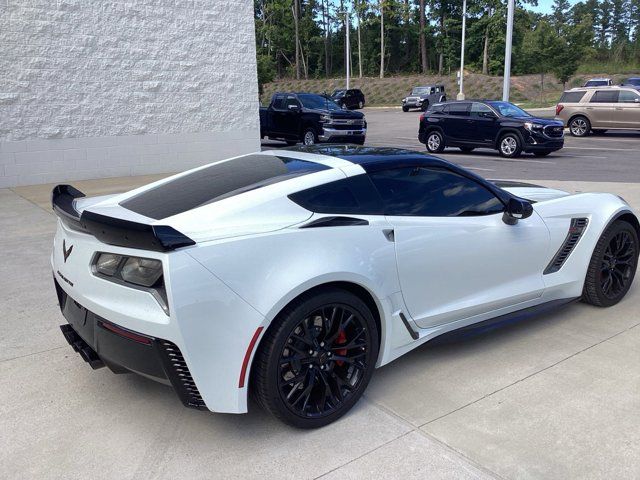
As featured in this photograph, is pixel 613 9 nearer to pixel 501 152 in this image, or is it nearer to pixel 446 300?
pixel 501 152

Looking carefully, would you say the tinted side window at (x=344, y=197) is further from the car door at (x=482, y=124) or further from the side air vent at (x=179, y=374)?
the car door at (x=482, y=124)

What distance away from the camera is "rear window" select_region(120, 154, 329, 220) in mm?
3285

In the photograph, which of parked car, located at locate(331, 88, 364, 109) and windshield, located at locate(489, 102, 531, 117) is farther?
parked car, located at locate(331, 88, 364, 109)

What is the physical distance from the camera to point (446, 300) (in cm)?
364

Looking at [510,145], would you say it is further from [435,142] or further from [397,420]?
[397,420]

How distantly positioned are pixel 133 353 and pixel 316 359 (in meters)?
0.90

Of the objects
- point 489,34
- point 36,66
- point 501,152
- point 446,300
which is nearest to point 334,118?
point 501,152

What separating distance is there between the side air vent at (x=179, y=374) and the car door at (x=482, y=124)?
49.6 ft

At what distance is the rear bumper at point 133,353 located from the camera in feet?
8.95

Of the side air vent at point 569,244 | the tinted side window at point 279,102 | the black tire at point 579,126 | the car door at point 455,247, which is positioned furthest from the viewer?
the black tire at point 579,126

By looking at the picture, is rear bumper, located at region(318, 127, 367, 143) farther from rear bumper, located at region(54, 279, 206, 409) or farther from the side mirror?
rear bumper, located at region(54, 279, 206, 409)

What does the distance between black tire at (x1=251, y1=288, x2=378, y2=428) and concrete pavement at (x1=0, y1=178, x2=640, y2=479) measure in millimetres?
132

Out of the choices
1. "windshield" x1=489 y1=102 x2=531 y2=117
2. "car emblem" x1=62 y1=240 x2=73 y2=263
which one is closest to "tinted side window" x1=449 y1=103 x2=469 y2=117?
"windshield" x1=489 y1=102 x2=531 y2=117

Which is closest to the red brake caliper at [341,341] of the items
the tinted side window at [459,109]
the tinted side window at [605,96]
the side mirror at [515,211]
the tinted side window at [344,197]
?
the tinted side window at [344,197]
